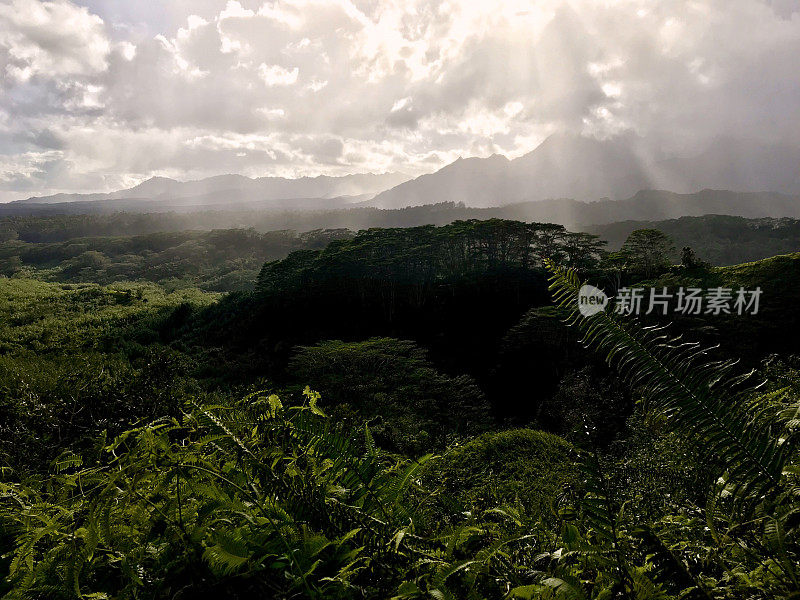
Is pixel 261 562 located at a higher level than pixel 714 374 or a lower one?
lower

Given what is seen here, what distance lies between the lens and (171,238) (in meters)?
93.5

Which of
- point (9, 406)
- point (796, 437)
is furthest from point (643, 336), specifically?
point (9, 406)

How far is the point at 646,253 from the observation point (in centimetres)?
2977

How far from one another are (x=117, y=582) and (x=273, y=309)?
30613 mm

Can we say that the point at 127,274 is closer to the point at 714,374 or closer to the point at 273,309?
the point at 273,309

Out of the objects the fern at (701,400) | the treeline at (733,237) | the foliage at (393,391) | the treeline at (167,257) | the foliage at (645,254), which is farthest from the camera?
the treeline at (733,237)

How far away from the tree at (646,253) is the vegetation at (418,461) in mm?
1985

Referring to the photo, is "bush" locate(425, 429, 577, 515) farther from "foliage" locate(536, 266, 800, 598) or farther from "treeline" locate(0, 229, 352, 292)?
"treeline" locate(0, 229, 352, 292)

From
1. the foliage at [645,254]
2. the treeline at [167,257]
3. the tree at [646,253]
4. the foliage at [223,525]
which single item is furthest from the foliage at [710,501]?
the treeline at [167,257]

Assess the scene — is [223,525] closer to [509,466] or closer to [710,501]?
[710,501]

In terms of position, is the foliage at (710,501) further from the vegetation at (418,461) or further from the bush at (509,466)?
the bush at (509,466)

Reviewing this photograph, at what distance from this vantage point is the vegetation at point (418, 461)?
2.63 ft

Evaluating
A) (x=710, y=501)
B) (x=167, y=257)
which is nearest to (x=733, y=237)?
(x=167, y=257)

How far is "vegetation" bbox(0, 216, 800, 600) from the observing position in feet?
2.63
